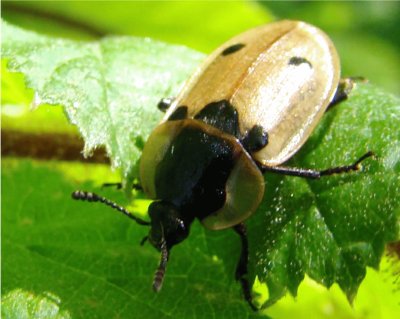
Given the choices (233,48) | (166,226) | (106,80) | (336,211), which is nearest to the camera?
(336,211)

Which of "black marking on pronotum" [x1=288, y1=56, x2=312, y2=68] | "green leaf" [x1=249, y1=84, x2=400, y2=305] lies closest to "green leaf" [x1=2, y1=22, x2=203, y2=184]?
"black marking on pronotum" [x1=288, y1=56, x2=312, y2=68]

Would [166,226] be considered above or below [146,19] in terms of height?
above

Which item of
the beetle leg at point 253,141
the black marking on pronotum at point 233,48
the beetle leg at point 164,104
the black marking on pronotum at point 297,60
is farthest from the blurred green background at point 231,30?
the black marking on pronotum at point 297,60

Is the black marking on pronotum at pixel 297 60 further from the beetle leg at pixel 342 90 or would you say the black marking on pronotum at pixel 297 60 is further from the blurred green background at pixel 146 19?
the blurred green background at pixel 146 19

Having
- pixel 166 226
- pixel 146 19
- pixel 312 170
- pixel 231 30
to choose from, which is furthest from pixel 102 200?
pixel 231 30

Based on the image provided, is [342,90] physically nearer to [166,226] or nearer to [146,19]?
[166,226]

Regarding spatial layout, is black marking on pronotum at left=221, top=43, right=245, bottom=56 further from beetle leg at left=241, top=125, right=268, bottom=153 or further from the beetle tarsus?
the beetle tarsus
